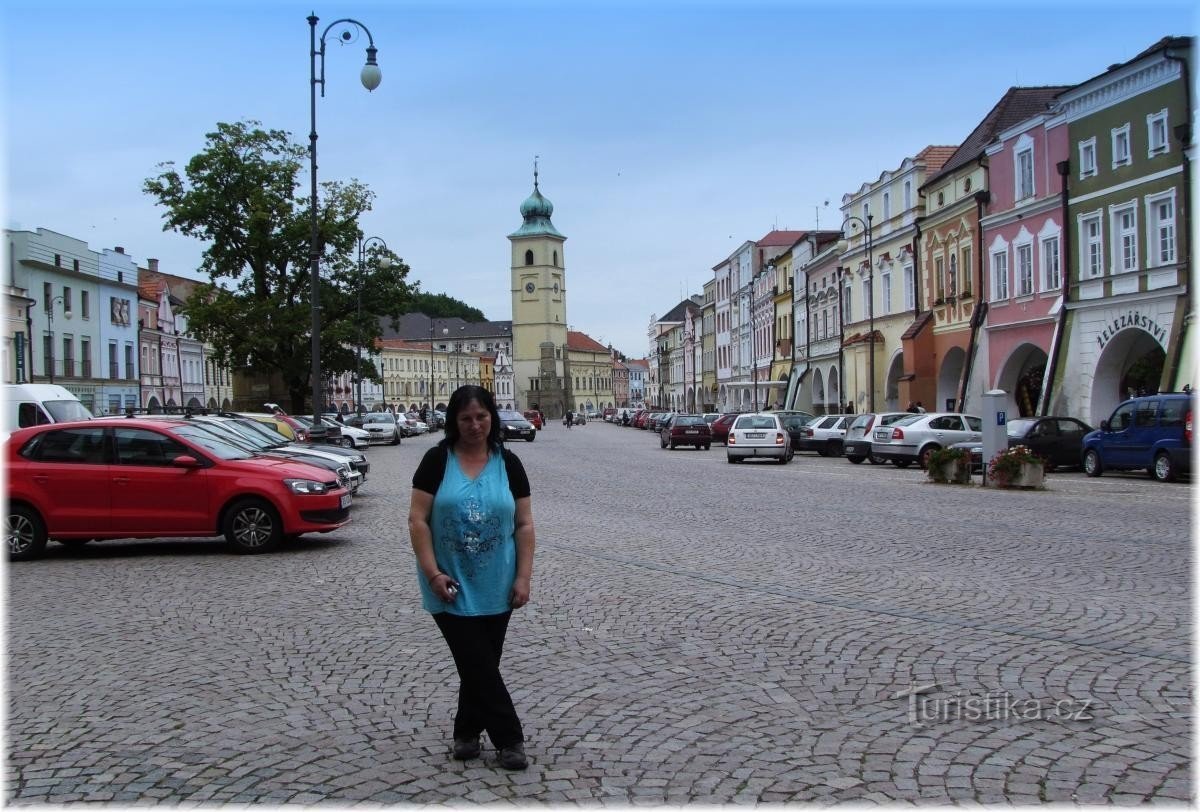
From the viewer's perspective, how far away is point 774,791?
4941 millimetres

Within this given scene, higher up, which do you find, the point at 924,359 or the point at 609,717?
the point at 924,359

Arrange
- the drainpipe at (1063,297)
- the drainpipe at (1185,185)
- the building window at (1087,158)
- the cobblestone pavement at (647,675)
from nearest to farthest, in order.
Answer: the cobblestone pavement at (647,675) → the drainpipe at (1185,185) → the building window at (1087,158) → the drainpipe at (1063,297)

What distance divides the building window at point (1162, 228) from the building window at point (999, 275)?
895 centimetres

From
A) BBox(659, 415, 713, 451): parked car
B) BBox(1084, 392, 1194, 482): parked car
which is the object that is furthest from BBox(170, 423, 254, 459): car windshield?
BBox(659, 415, 713, 451): parked car

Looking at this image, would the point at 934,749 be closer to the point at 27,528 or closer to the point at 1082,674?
the point at 1082,674

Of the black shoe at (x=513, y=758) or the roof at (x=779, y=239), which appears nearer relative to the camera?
the black shoe at (x=513, y=758)

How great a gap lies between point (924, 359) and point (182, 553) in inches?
1524

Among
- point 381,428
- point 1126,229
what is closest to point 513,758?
point 1126,229

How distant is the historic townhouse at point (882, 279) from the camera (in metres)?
50.3

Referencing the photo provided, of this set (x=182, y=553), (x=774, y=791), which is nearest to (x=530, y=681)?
(x=774, y=791)

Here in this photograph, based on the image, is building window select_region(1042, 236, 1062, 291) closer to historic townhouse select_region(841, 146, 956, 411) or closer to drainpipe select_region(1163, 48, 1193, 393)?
drainpipe select_region(1163, 48, 1193, 393)

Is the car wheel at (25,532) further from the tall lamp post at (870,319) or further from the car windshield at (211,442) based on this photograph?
the tall lamp post at (870,319)

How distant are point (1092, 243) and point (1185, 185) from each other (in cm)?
458

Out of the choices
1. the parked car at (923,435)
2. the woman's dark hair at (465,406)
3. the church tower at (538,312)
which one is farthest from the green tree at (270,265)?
the church tower at (538,312)
